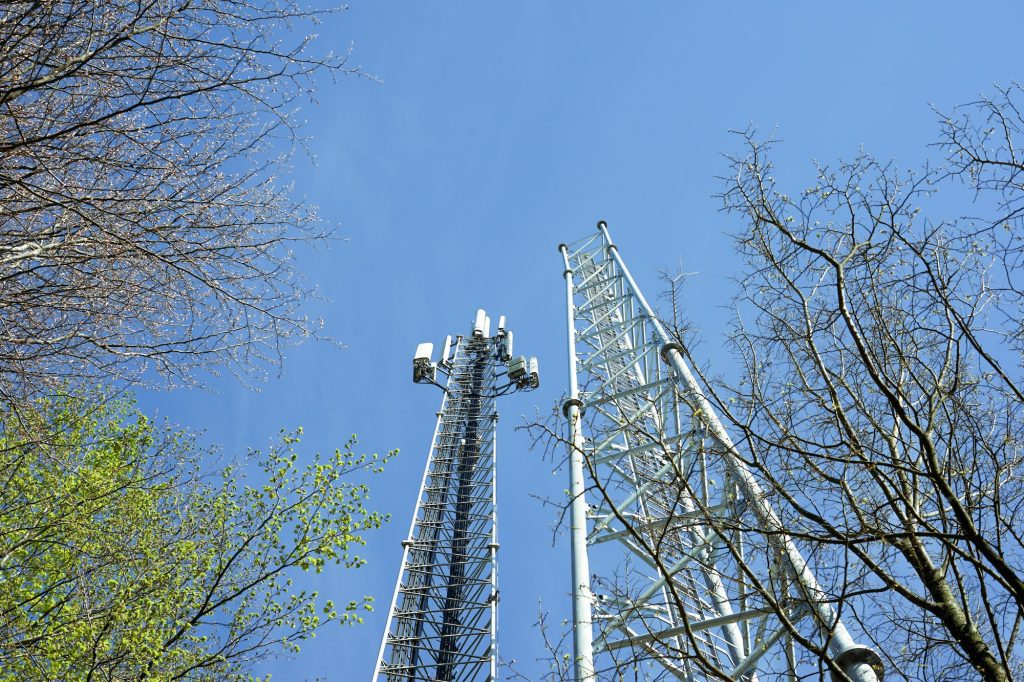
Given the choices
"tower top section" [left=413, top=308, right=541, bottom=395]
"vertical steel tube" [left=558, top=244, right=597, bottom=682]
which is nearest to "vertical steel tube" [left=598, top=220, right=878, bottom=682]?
"vertical steel tube" [left=558, top=244, right=597, bottom=682]

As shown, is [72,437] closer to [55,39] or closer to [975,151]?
[55,39]

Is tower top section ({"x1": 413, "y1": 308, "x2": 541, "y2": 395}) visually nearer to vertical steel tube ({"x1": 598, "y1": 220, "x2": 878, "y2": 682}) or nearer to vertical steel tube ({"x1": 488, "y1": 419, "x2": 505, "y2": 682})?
vertical steel tube ({"x1": 488, "y1": 419, "x2": 505, "y2": 682})

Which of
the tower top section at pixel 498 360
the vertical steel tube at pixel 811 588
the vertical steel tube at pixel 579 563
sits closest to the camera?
the vertical steel tube at pixel 811 588

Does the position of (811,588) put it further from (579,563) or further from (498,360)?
(498,360)

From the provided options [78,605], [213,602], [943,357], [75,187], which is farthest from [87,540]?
[943,357]

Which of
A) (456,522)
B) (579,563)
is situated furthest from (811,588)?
(456,522)

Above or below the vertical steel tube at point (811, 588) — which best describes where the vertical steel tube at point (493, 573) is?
above


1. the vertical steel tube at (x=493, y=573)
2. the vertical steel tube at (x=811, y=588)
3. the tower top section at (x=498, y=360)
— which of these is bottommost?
the vertical steel tube at (x=811, y=588)

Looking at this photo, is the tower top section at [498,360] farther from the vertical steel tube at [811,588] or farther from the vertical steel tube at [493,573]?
the vertical steel tube at [811,588]

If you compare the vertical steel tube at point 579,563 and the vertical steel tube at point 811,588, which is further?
the vertical steel tube at point 579,563

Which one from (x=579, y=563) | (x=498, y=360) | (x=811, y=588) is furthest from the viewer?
(x=498, y=360)

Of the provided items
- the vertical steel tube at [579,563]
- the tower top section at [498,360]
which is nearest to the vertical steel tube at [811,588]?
the vertical steel tube at [579,563]

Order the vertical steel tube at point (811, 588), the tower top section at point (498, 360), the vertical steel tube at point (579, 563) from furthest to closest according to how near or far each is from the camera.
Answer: the tower top section at point (498, 360), the vertical steel tube at point (579, 563), the vertical steel tube at point (811, 588)

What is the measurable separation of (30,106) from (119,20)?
82 centimetres
